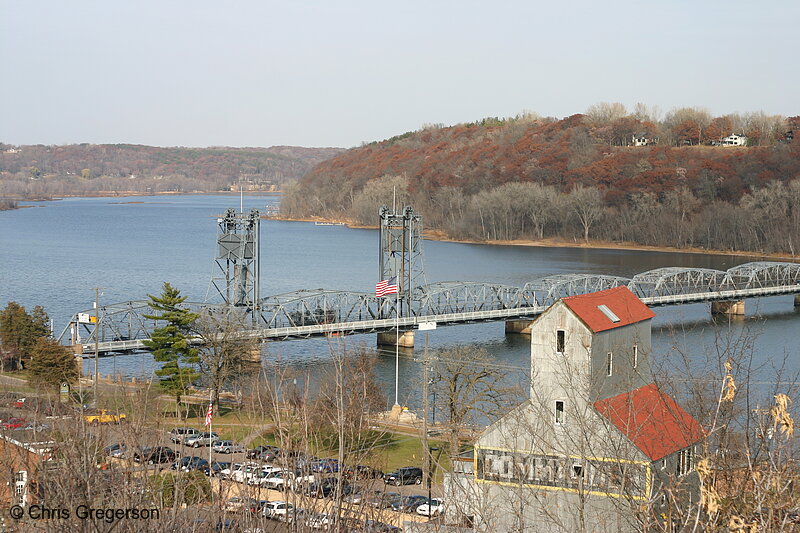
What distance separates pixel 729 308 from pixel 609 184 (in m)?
43.2

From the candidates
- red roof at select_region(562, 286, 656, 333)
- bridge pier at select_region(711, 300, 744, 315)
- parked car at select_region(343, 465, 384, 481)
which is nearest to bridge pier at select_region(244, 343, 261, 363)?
red roof at select_region(562, 286, 656, 333)

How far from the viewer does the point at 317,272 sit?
211 feet

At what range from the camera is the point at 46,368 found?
89.3ft

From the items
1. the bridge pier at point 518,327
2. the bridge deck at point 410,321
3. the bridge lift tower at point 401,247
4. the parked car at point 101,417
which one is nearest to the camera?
the parked car at point 101,417

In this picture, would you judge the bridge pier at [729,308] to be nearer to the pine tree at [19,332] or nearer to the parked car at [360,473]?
the pine tree at [19,332]

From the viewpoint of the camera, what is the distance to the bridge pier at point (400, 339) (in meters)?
40.0

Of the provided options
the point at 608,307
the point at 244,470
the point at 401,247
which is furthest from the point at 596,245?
the point at 244,470

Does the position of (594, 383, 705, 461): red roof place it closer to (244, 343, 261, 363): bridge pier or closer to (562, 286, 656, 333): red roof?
(562, 286, 656, 333): red roof

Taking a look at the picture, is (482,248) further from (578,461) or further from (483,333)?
(578,461)

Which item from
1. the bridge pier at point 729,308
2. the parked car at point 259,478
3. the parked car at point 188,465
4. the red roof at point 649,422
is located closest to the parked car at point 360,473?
the parked car at point 259,478

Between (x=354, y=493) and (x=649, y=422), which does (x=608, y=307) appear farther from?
(x=354, y=493)

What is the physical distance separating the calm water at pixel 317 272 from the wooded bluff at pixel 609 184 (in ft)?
14.0

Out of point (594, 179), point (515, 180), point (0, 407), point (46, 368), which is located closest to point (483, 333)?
point (46, 368)

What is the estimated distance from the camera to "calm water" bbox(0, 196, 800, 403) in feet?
120
